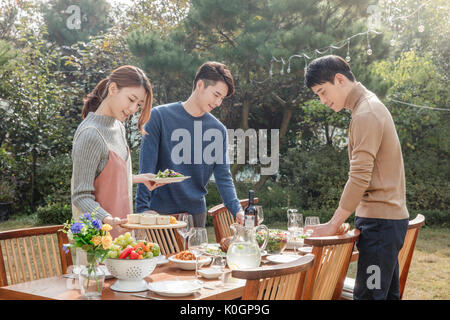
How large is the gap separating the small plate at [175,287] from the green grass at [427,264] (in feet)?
10.6

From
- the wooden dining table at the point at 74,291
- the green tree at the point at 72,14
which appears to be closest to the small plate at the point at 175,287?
the wooden dining table at the point at 74,291

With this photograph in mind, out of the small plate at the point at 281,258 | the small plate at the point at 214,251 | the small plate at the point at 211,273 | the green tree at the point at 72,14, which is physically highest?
the green tree at the point at 72,14

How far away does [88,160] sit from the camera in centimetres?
210

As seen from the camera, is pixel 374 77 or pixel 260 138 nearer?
pixel 374 77

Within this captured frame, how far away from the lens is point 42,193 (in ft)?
26.2

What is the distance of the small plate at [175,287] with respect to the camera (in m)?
1.83

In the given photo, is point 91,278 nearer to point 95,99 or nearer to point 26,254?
point 26,254

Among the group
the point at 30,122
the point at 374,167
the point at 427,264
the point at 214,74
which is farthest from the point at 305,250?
the point at 30,122

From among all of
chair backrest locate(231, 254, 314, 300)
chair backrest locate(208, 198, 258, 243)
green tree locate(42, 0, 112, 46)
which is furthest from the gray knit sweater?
green tree locate(42, 0, 112, 46)

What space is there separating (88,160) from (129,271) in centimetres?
53

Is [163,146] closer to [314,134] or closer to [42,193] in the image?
[42,193]

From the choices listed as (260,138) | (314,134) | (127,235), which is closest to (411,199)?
(314,134)

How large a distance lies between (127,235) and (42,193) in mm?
6627

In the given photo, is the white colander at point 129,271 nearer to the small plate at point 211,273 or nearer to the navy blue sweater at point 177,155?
the small plate at point 211,273
